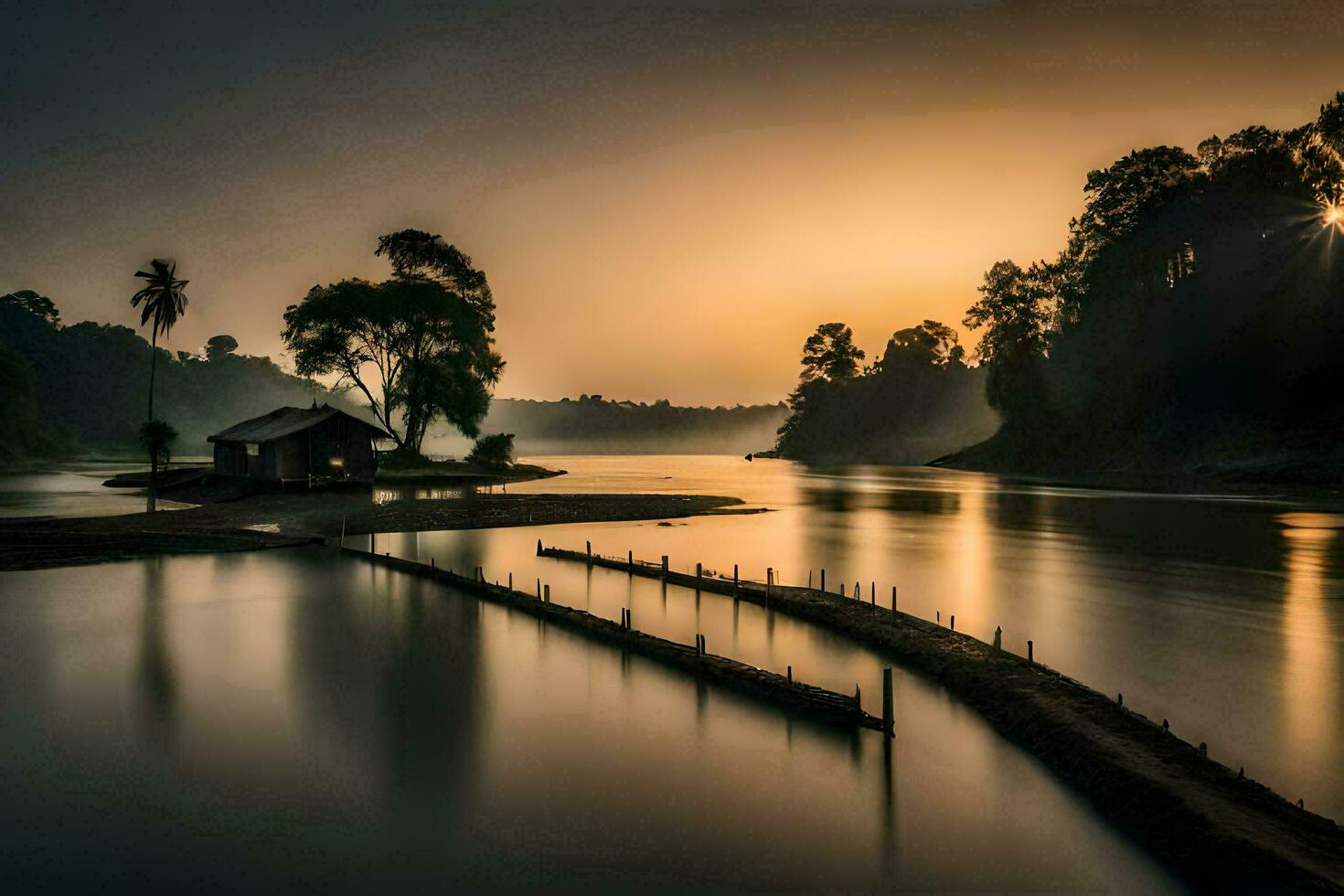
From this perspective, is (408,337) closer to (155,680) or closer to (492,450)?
(492,450)

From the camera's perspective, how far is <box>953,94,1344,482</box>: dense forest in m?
69.2

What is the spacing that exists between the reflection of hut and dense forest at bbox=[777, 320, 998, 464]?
403 feet

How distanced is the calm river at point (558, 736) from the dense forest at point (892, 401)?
13359 cm

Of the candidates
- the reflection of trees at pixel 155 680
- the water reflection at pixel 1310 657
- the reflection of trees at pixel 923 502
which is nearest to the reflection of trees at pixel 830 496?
the reflection of trees at pixel 923 502

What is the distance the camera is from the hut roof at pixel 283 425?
56.7 metres

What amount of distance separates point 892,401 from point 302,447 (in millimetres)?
129447

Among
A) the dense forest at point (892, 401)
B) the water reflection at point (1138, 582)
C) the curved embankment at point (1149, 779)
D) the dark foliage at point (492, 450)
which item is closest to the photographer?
the curved embankment at point (1149, 779)

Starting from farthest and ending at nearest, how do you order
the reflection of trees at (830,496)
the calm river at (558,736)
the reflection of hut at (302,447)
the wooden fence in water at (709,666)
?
the reflection of trees at (830,496)
the reflection of hut at (302,447)
the wooden fence in water at (709,666)
the calm river at (558,736)

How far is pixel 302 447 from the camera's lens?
2263 inches

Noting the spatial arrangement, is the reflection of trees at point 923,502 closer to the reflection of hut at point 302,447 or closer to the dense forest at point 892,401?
the reflection of hut at point 302,447

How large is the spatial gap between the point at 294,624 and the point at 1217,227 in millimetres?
94785

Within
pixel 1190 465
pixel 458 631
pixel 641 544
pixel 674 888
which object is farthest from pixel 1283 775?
pixel 1190 465

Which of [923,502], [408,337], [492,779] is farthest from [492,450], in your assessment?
[492,779]

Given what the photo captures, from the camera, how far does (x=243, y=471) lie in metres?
59.9
